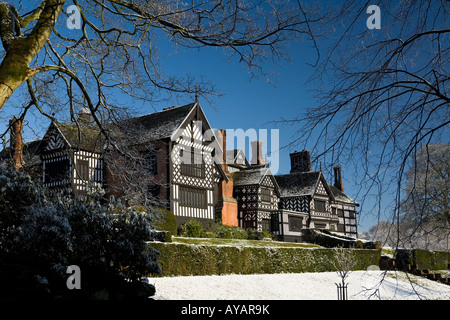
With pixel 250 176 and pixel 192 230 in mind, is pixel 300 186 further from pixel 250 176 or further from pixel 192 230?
pixel 192 230

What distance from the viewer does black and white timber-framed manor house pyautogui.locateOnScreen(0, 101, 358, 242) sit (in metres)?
13.9

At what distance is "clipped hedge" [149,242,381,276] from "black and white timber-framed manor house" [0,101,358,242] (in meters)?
2.76

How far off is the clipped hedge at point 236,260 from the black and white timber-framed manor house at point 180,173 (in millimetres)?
2762

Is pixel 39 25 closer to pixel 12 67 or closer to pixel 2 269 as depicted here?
pixel 12 67

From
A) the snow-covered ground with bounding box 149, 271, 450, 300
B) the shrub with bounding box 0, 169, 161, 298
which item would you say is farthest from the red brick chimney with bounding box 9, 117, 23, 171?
the snow-covered ground with bounding box 149, 271, 450, 300

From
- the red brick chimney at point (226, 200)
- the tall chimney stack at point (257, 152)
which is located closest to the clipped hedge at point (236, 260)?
the red brick chimney at point (226, 200)

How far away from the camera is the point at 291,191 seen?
1930 inches

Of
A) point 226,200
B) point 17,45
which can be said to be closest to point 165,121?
point 226,200

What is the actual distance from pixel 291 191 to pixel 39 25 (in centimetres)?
4123

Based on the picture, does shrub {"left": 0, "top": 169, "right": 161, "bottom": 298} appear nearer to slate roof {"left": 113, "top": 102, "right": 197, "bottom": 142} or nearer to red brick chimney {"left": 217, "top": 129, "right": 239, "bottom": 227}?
slate roof {"left": 113, "top": 102, "right": 197, "bottom": 142}

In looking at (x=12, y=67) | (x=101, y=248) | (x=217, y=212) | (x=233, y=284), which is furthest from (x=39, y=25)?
(x=217, y=212)

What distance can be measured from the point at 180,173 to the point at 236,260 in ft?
39.1

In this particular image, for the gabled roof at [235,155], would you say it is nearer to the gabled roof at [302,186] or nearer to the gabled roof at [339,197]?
the gabled roof at [302,186]

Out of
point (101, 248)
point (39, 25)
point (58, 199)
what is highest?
point (39, 25)
